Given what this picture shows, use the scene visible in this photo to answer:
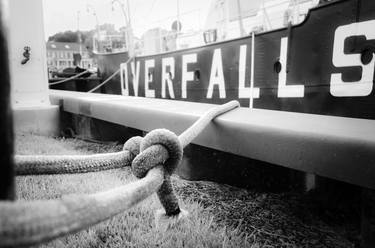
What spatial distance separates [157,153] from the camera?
1001 mm

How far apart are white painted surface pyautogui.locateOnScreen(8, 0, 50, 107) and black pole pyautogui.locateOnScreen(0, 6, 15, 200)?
11.2ft

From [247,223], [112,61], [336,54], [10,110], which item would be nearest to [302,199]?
[247,223]

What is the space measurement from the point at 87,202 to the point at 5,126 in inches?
9.2

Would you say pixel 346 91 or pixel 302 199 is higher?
pixel 346 91

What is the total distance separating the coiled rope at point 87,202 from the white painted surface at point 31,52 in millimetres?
2919

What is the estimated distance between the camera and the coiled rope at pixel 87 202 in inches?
16.1

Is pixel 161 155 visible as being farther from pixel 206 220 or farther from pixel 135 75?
pixel 135 75

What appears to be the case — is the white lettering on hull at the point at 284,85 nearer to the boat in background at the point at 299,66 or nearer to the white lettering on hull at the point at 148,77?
the boat in background at the point at 299,66

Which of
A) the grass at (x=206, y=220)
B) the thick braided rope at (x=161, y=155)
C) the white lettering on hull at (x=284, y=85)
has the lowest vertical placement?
the grass at (x=206, y=220)

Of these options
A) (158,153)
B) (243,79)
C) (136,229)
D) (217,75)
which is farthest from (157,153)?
(217,75)

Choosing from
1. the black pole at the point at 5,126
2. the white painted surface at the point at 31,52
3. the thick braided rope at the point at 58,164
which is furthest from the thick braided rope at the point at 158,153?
the white painted surface at the point at 31,52

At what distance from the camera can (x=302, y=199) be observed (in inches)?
77.0

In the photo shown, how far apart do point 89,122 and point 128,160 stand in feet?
8.52

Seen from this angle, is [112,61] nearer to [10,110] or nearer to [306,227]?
[306,227]
